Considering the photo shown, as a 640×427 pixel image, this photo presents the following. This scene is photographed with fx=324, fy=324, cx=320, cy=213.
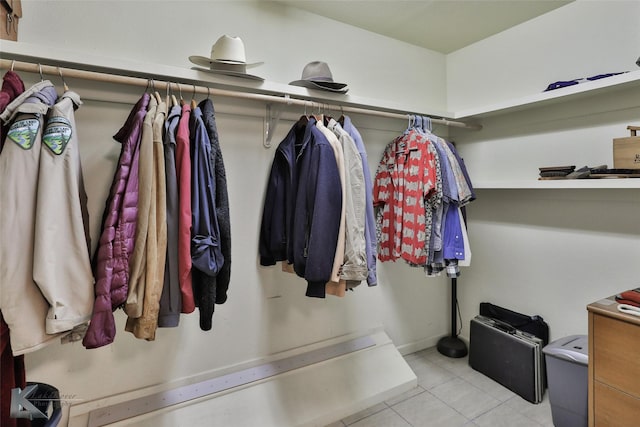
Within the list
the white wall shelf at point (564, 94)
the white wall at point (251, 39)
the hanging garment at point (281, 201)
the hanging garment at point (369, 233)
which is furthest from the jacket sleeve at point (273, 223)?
the white wall shelf at point (564, 94)

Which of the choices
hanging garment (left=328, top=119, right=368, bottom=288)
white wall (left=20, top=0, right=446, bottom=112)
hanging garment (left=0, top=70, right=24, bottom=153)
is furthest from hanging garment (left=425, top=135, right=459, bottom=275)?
hanging garment (left=0, top=70, right=24, bottom=153)

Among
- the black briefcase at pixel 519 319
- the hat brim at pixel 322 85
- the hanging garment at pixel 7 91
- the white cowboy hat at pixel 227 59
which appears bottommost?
the black briefcase at pixel 519 319

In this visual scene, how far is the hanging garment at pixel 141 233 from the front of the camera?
3.76 ft

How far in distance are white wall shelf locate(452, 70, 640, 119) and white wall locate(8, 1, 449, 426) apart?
549 mm

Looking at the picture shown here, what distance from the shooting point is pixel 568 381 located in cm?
172

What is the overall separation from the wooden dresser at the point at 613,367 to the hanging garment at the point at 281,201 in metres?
1.49

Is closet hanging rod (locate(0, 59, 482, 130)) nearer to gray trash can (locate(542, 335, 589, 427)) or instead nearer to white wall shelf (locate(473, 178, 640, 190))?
white wall shelf (locate(473, 178, 640, 190))

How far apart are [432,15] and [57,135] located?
2.24 m

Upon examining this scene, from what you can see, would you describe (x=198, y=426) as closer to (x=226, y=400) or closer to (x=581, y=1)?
(x=226, y=400)

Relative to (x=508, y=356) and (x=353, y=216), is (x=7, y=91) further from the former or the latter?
(x=508, y=356)

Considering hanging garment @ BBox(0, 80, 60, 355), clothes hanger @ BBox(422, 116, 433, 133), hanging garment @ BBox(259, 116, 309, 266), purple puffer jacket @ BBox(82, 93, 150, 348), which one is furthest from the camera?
clothes hanger @ BBox(422, 116, 433, 133)

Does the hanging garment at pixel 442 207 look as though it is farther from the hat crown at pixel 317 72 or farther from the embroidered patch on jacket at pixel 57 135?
the embroidered patch on jacket at pixel 57 135

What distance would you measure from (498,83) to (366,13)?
1118 millimetres

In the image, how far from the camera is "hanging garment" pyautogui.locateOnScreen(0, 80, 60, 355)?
912 mm
